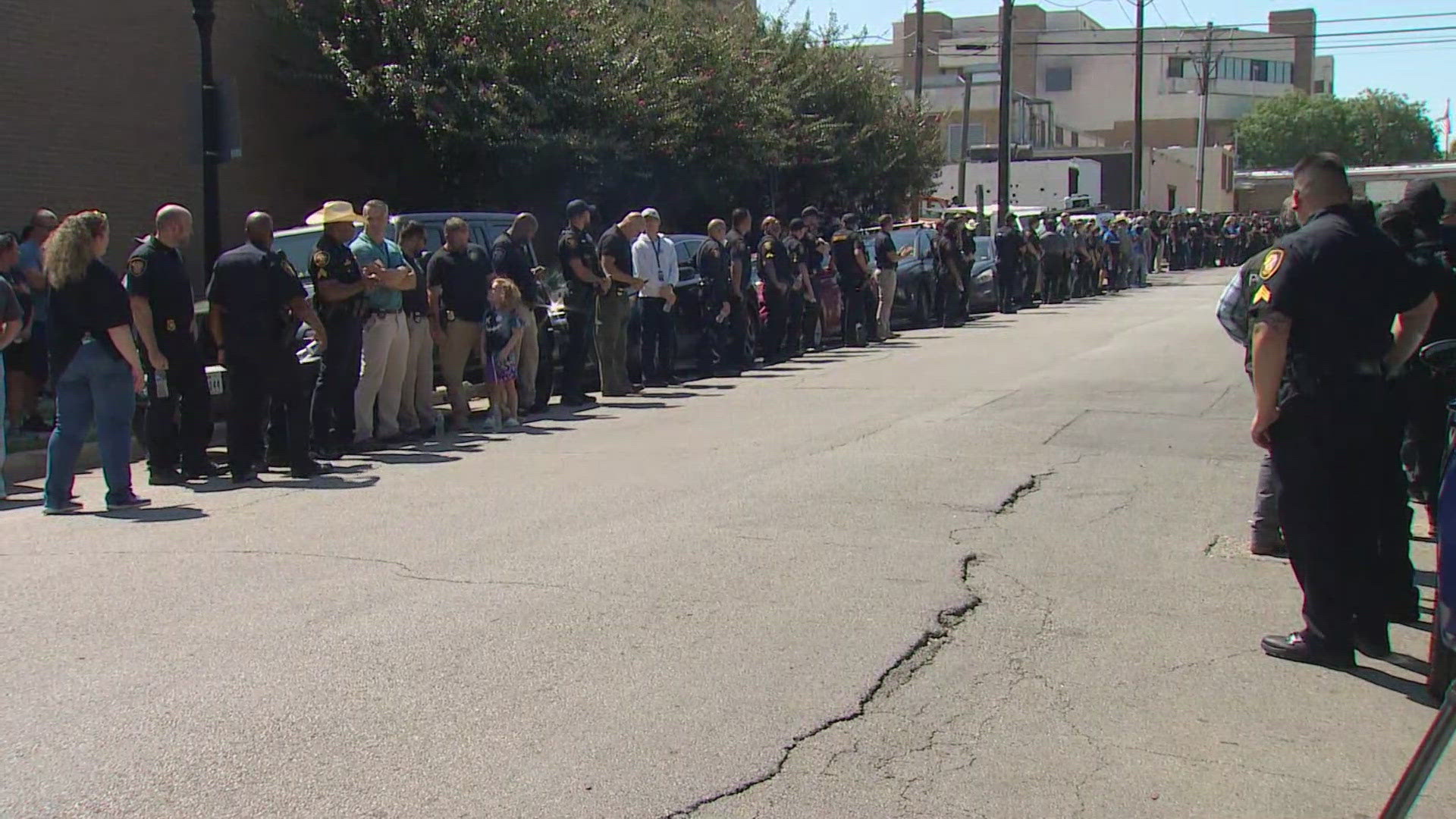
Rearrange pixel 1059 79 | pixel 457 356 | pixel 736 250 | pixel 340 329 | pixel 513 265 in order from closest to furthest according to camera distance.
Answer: pixel 340 329 < pixel 457 356 < pixel 513 265 < pixel 736 250 < pixel 1059 79

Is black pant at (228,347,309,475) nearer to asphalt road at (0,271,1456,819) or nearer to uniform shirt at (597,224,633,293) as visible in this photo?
asphalt road at (0,271,1456,819)

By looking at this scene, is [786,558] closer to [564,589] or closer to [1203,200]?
[564,589]

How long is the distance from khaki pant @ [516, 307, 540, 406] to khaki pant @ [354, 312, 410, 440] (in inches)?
51.1

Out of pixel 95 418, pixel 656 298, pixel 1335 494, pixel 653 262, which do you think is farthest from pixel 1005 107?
pixel 1335 494

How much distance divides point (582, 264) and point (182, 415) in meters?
4.55

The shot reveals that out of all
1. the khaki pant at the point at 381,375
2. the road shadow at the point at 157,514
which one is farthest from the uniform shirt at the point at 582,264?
the road shadow at the point at 157,514

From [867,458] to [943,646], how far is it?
13.9 ft

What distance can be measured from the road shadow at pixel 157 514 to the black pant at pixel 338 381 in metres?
2.00

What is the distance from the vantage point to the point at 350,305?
10.7m

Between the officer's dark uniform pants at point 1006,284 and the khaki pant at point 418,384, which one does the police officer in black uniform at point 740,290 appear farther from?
the officer's dark uniform pants at point 1006,284

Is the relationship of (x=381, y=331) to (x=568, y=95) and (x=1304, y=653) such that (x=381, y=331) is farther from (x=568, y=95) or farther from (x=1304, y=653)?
(x=568, y=95)

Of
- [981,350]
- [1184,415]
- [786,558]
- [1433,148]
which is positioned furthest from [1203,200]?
[786,558]

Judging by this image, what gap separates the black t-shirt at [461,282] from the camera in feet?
39.8

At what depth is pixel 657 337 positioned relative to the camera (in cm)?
1512
